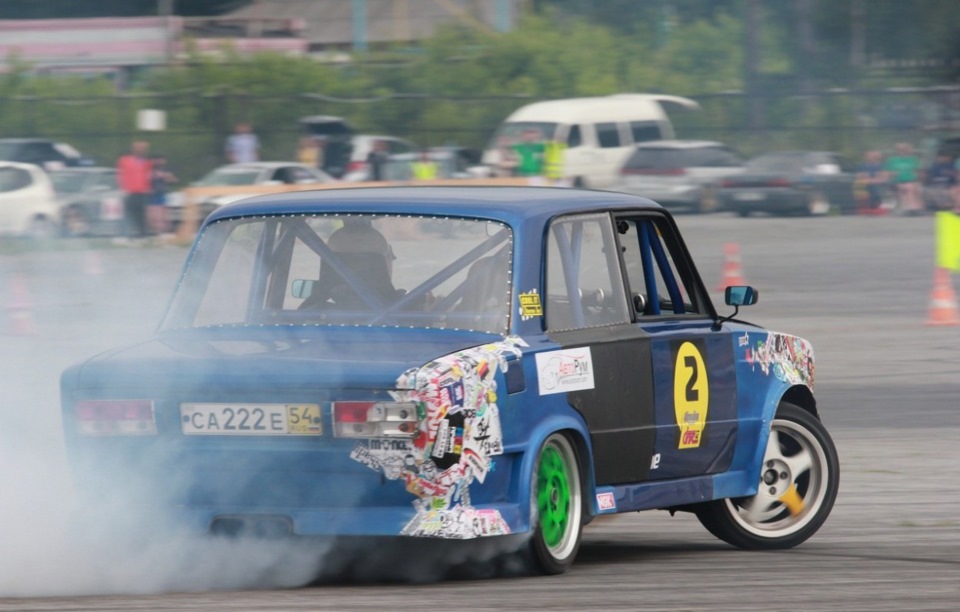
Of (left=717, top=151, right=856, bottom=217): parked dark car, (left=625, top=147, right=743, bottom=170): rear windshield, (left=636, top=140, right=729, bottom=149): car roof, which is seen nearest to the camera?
(left=717, top=151, right=856, bottom=217): parked dark car

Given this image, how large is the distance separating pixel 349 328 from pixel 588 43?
42751mm

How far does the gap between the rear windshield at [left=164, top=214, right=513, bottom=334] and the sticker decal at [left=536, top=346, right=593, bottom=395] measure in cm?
20

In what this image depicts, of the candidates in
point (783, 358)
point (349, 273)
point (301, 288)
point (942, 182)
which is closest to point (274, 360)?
point (349, 273)

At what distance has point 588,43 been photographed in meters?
48.1

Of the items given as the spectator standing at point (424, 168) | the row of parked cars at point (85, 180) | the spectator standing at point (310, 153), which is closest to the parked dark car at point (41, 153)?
the row of parked cars at point (85, 180)

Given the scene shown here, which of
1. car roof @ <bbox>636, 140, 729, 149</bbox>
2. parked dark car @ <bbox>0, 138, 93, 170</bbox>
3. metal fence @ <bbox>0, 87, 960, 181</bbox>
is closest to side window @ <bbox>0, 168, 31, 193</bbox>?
parked dark car @ <bbox>0, 138, 93, 170</bbox>

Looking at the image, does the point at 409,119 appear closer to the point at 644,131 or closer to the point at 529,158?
the point at 529,158

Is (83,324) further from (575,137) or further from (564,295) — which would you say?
(575,137)

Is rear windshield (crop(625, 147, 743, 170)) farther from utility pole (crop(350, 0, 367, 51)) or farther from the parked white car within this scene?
utility pole (crop(350, 0, 367, 51))

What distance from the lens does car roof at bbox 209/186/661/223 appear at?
6344 millimetres

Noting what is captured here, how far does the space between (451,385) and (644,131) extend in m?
33.3

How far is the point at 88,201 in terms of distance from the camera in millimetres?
30688

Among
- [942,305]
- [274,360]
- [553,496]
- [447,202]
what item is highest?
[447,202]

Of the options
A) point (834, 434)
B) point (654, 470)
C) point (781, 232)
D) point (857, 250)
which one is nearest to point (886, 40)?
point (781, 232)
